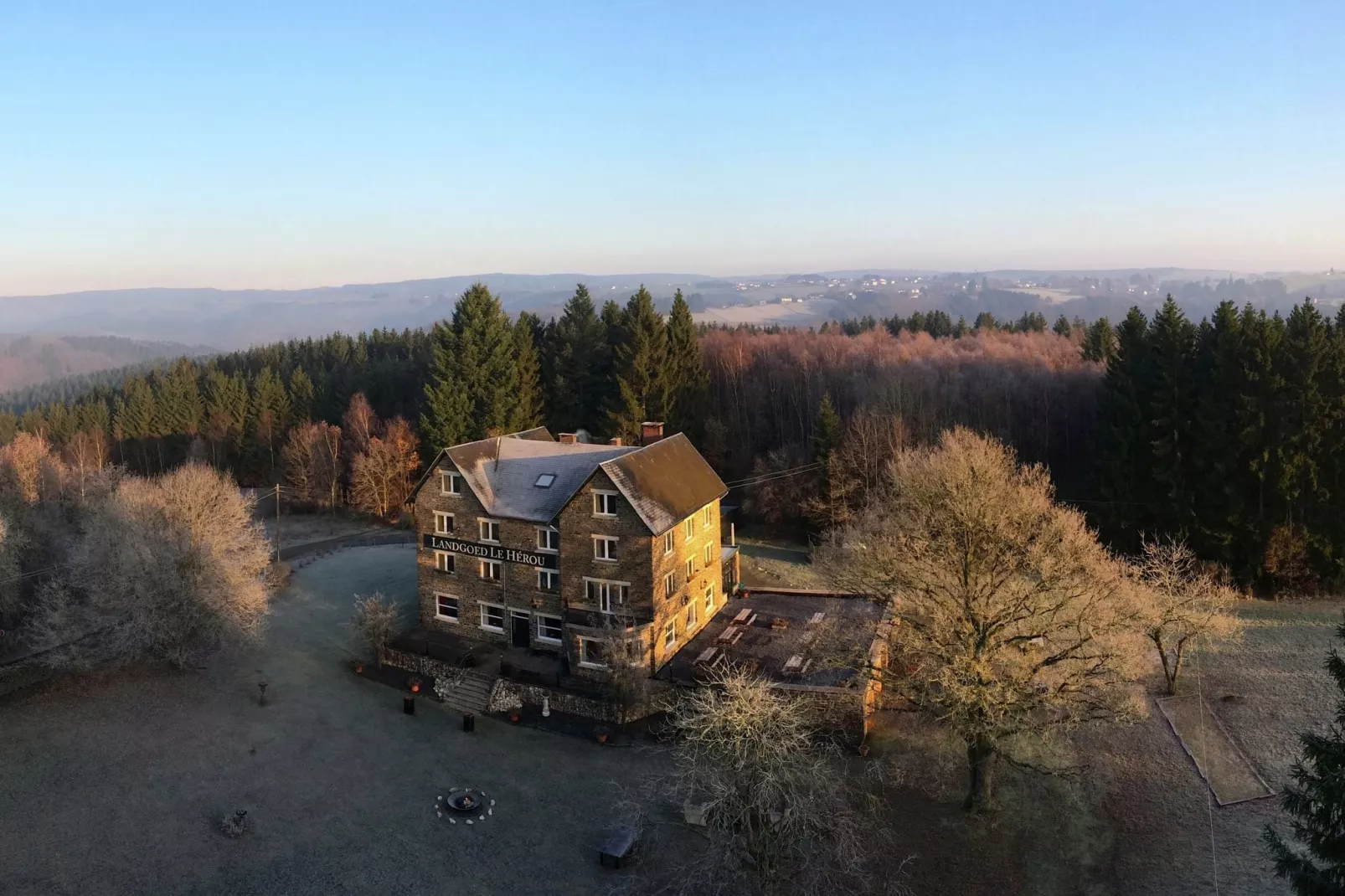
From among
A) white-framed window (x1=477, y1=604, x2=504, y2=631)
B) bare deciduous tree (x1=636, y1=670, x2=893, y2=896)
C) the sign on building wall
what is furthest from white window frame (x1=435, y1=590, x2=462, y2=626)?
bare deciduous tree (x1=636, y1=670, x2=893, y2=896)

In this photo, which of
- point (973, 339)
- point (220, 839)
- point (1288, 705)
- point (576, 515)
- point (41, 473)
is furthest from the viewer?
point (973, 339)

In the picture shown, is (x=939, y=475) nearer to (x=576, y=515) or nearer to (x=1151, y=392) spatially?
(x=576, y=515)

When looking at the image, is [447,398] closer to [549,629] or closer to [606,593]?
[549,629]

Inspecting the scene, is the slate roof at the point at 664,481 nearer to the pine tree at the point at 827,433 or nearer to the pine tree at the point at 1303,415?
the pine tree at the point at 827,433

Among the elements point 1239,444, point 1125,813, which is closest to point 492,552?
point 1125,813

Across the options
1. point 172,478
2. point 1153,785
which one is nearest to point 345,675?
point 172,478

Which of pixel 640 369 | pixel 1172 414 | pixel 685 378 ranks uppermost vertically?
pixel 640 369
